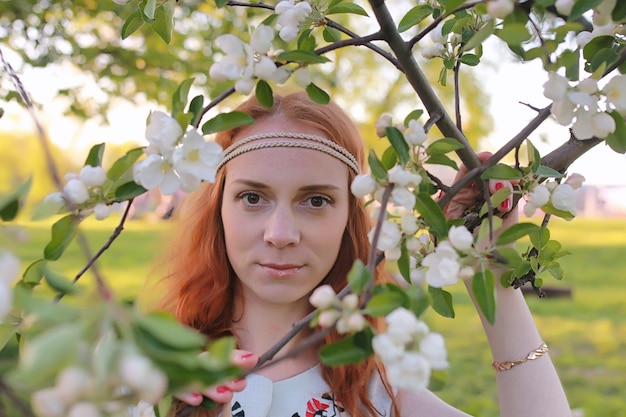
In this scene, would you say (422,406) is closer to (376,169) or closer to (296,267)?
(296,267)

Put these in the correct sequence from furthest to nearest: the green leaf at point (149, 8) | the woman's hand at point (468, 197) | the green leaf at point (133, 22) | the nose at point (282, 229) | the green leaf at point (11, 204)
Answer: the nose at point (282, 229)
the woman's hand at point (468, 197)
the green leaf at point (133, 22)
the green leaf at point (149, 8)
the green leaf at point (11, 204)

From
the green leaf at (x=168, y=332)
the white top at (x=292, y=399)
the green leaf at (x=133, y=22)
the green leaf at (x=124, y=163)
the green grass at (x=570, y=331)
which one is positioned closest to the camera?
the green leaf at (x=168, y=332)

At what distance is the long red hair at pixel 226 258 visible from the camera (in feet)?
5.05

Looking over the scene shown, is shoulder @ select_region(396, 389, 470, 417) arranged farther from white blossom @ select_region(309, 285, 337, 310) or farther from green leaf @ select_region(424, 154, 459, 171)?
white blossom @ select_region(309, 285, 337, 310)

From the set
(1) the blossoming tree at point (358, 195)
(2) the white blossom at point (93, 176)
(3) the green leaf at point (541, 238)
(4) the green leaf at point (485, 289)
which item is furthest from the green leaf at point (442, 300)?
(2) the white blossom at point (93, 176)

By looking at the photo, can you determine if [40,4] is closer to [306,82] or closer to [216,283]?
[216,283]

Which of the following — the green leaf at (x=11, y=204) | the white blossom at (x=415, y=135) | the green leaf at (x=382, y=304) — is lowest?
the green leaf at (x=382, y=304)

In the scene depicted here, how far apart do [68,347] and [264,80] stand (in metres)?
0.48

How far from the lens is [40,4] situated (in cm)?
330

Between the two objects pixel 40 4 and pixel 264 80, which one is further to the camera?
pixel 40 4

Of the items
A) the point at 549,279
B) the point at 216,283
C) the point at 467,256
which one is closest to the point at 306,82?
the point at 467,256

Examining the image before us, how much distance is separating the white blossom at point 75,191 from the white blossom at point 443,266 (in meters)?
0.38

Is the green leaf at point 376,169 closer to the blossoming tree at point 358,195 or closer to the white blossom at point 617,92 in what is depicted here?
the blossoming tree at point 358,195

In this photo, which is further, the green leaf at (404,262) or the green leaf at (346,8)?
the green leaf at (346,8)
